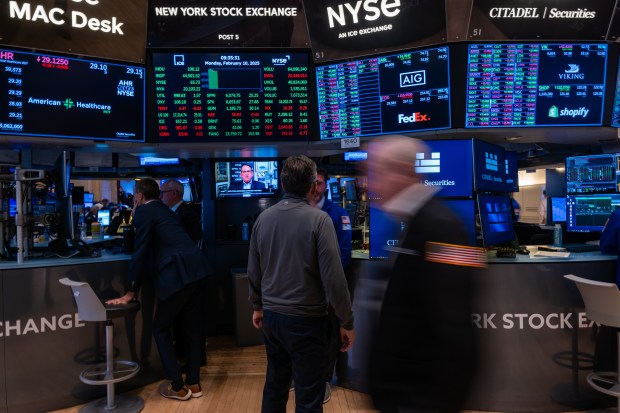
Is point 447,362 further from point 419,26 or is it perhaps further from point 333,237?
point 419,26

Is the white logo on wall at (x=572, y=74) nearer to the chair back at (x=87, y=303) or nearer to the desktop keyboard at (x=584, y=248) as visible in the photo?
the desktop keyboard at (x=584, y=248)

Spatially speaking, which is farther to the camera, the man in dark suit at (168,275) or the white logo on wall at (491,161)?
the white logo on wall at (491,161)

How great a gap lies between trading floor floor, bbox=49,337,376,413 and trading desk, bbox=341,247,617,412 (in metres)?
0.90

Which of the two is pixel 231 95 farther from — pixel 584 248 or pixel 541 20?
pixel 584 248

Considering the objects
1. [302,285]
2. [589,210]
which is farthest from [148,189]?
[589,210]

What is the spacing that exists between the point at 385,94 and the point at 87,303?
2.69 metres

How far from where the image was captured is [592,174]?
424cm

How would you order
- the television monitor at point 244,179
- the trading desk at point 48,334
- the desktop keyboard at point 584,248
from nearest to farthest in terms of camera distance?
the trading desk at point 48,334
the desktop keyboard at point 584,248
the television monitor at point 244,179

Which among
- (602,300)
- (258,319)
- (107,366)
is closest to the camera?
(258,319)

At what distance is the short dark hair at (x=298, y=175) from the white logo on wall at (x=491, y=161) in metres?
1.96

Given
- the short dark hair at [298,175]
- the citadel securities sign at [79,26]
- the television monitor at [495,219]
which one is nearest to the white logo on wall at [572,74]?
the television monitor at [495,219]

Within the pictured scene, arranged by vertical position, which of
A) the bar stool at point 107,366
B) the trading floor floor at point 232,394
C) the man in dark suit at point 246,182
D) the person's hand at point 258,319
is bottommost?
the trading floor floor at point 232,394

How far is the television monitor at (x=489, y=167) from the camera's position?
354 cm

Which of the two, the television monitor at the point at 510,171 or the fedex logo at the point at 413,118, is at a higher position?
the fedex logo at the point at 413,118
